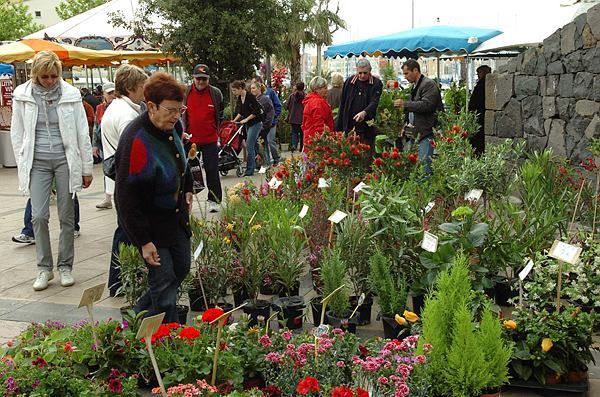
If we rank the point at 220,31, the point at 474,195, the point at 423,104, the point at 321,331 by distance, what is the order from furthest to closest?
the point at 220,31, the point at 423,104, the point at 474,195, the point at 321,331

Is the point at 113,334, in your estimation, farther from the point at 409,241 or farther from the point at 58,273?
the point at 58,273

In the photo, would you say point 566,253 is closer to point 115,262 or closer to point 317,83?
point 115,262

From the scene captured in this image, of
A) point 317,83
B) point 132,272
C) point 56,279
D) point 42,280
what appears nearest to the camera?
point 132,272

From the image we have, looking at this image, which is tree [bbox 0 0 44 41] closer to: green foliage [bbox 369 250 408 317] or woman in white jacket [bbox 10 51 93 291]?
woman in white jacket [bbox 10 51 93 291]

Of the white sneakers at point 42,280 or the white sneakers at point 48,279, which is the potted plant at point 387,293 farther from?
the white sneakers at point 42,280

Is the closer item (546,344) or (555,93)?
(546,344)

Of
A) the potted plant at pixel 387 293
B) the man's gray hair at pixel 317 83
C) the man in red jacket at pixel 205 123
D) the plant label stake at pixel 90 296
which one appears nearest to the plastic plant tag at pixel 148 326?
the plant label stake at pixel 90 296

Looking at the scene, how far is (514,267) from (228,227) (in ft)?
6.41

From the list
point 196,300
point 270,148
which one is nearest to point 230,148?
point 270,148

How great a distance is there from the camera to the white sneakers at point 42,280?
222 inches

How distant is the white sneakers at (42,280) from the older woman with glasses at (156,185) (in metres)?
2.22

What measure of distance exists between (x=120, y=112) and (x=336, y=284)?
2.14 m

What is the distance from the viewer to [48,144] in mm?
5566

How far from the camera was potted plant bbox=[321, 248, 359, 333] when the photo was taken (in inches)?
171
